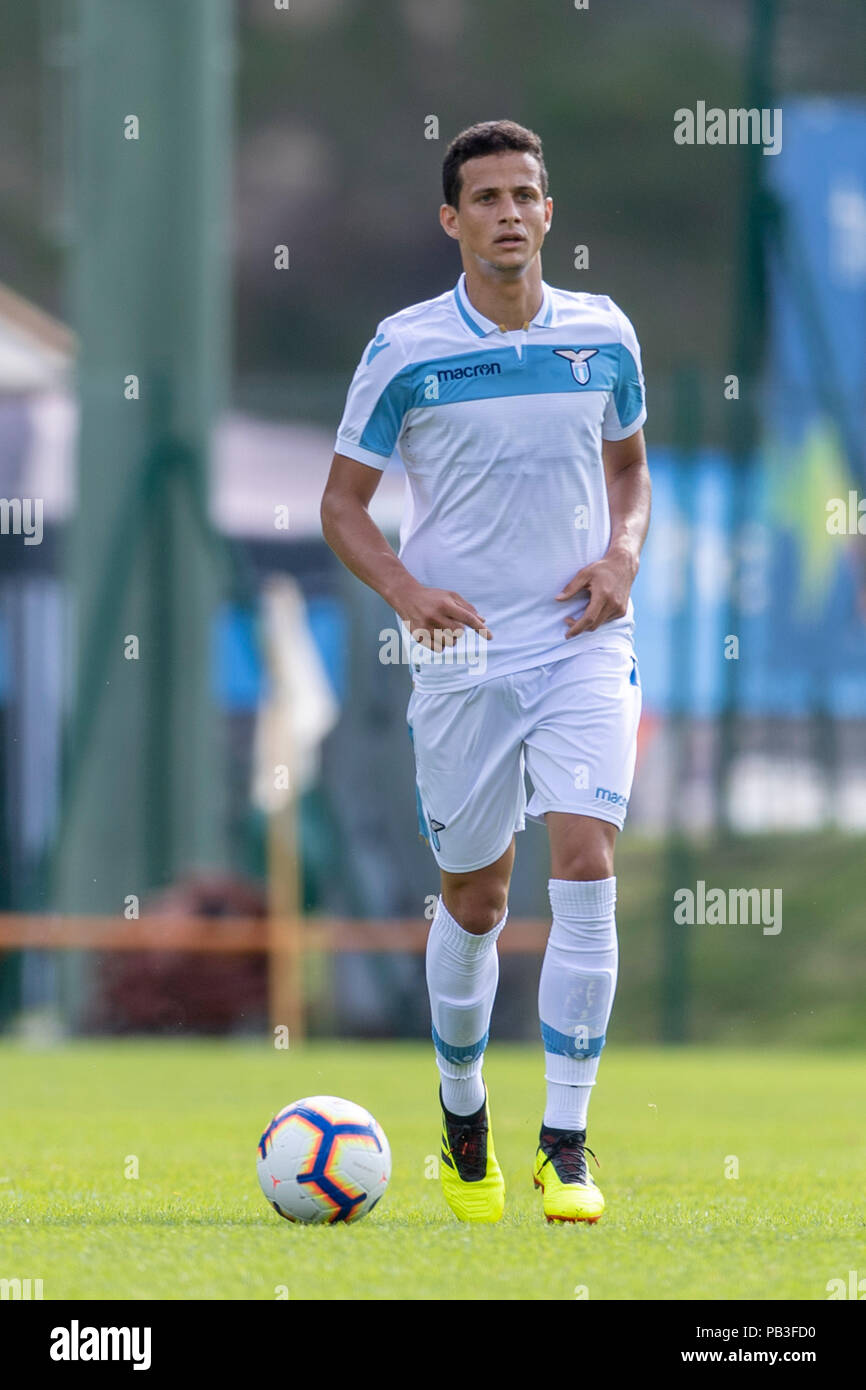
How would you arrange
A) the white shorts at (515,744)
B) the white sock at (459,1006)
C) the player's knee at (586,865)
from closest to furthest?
the player's knee at (586,865) → the white shorts at (515,744) → the white sock at (459,1006)

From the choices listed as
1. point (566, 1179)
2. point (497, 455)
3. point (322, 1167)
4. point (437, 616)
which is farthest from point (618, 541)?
point (322, 1167)

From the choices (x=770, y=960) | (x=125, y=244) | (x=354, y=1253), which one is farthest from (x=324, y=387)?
(x=354, y=1253)

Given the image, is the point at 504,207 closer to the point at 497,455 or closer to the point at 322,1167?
the point at 497,455

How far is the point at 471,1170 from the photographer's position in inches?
219

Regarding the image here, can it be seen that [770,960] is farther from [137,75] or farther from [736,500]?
[137,75]

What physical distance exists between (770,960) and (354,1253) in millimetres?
9660

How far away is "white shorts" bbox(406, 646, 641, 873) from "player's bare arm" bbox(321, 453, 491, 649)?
0.18 meters

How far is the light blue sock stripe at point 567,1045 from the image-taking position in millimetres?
5430

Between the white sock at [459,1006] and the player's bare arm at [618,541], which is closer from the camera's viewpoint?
the player's bare arm at [618,541]

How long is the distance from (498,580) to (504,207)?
862 millimetres

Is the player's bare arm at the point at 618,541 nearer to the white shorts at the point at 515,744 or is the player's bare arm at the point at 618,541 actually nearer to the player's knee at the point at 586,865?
the white shorts at the point at 515,744

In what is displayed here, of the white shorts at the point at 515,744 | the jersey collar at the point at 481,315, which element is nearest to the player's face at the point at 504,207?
the jersey collar at the point at 481,315

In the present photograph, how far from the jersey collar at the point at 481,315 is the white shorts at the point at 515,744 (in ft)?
2.58

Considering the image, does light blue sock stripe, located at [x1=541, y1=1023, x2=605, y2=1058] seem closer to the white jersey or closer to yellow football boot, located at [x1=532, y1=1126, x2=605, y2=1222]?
yellow football boot, located at [x1=532, y1=1126, x2=605, y2=1222]
